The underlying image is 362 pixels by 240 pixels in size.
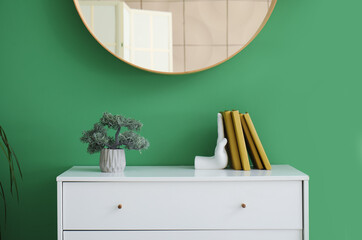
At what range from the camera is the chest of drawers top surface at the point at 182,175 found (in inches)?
54.1

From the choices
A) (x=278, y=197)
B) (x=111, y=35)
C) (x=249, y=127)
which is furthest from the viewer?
(x=111, y=35)

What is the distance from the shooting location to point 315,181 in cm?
172

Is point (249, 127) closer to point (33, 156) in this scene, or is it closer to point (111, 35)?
point (111, 35)

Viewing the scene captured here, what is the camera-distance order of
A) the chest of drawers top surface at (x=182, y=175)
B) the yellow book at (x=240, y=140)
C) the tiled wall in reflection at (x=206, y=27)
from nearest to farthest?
the chest of drawers top surface at (x=182, y=175) → the yellow book at (x=240, y=140) → the tiled wall in reflection at (x=206, y=27)

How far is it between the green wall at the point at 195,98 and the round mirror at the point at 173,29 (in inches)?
2.7

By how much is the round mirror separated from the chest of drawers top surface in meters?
0.44

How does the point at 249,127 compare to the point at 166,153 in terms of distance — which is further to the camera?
the point at 166,153

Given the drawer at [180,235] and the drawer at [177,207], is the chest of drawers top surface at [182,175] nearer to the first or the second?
the drawer at [177,207]

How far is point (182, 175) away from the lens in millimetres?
1423

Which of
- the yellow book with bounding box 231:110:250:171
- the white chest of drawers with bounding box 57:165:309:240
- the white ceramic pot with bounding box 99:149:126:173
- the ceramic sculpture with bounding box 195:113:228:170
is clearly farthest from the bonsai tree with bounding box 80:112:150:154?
the yellow book with bounding box 231:110:250:171

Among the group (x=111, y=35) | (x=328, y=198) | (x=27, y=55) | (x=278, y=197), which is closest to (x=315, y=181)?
(x=328, y=198)

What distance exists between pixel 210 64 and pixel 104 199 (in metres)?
0.70

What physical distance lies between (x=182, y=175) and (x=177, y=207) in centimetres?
11

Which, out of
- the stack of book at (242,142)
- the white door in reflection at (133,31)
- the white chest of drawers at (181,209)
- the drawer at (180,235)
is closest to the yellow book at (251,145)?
the stack of book at (242,142)
